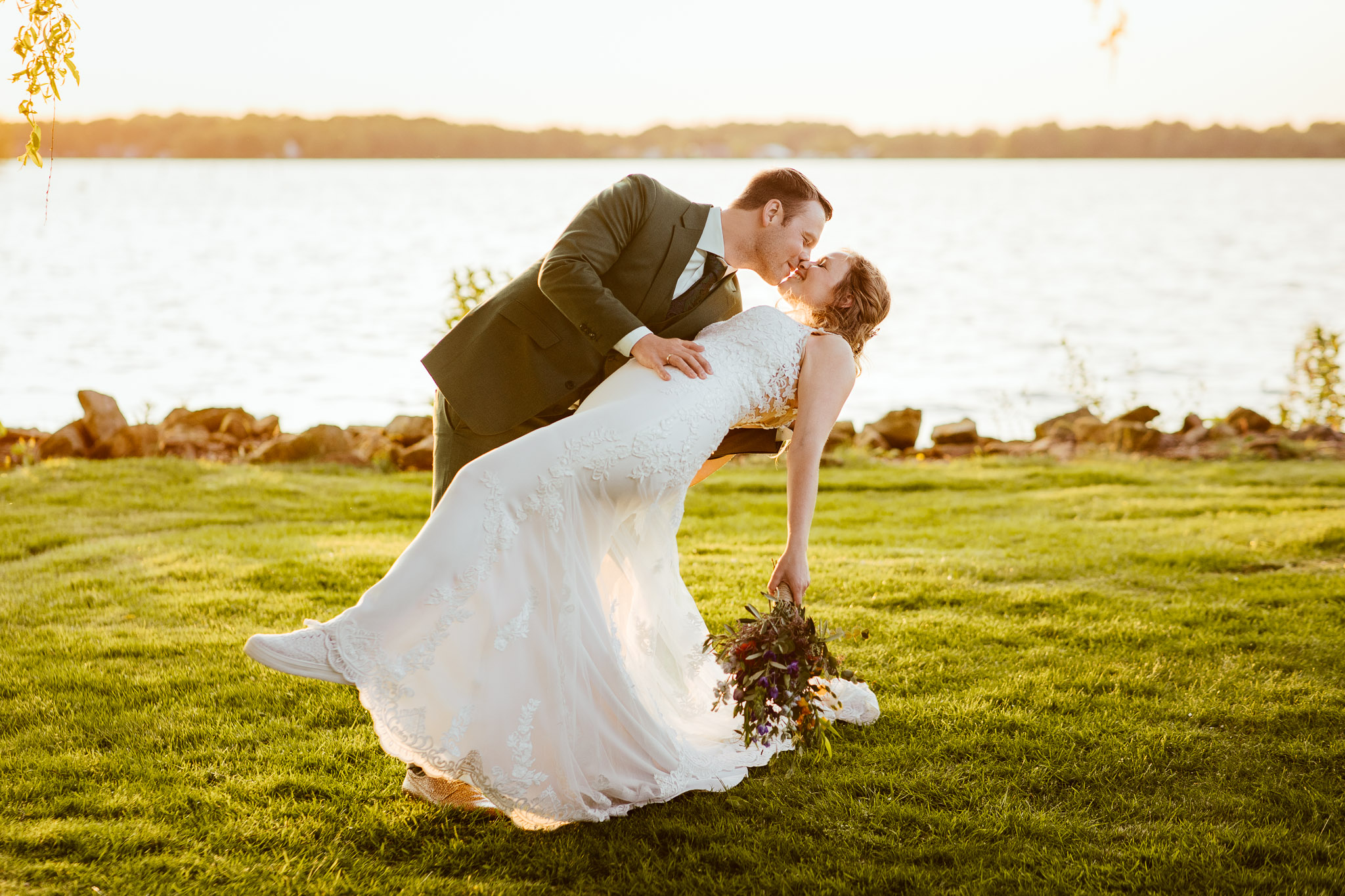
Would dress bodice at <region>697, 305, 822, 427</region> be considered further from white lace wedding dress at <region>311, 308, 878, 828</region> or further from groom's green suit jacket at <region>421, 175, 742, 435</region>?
groom's green suit jacket at <region>421, 175, 742, 435</region>

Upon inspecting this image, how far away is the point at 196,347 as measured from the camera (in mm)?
19953

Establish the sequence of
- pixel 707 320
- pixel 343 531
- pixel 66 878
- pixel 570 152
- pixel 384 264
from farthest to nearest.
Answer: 1. pixel 570 152
2. pixel 384 264
3. pixel 343 531
4. pixel 707 320
5. pixel 66 878

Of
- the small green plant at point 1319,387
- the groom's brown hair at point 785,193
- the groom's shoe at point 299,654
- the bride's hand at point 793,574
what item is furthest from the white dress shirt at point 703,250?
the small green plant at point 1319,387

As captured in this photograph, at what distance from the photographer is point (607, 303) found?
3.42 meters

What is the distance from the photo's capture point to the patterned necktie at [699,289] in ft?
12.5

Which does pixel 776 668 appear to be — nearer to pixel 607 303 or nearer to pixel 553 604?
pixel 553 604

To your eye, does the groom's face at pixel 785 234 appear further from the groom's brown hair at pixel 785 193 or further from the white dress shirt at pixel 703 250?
the white dress shirt at pixel 703 250

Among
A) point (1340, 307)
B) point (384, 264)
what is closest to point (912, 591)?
point (1340, 307)

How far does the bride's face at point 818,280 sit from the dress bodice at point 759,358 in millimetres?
188

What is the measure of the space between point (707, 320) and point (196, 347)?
1870cm

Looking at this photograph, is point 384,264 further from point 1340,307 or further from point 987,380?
point 1340,307

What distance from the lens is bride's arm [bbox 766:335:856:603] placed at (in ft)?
11.9

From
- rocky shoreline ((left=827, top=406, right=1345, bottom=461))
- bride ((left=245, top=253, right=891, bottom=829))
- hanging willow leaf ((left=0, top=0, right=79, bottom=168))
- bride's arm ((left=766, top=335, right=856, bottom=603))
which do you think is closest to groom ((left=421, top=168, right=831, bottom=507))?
bride ((left=245, top=253, right=891, bottom=829))

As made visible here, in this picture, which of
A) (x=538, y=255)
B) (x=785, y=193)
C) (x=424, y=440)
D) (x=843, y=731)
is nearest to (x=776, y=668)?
(x=843, y=731)
